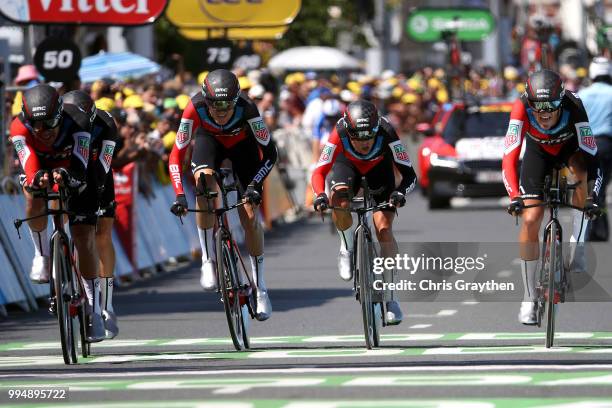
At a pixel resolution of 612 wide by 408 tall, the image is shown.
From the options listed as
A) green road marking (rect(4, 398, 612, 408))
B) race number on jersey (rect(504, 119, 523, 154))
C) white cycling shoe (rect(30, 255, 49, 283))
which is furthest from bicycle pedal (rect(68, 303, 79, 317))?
race number on jersey (rect(504, 119, 523, 154))

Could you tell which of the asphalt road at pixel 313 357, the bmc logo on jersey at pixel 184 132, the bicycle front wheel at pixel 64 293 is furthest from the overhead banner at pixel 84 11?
the bicycle front wheel at pixel 64 293

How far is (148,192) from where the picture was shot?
20.2m

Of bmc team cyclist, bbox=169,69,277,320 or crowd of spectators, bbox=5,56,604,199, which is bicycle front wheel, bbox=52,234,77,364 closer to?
bmc team cyclist, bbox=169,69,277,320

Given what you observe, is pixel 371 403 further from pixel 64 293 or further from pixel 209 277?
pixel 209 277

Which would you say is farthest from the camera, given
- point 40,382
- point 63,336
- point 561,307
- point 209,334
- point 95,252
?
point 561,307

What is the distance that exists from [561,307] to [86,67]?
10479 millimetres

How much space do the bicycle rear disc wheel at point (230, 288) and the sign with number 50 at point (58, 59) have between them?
700 centimetres

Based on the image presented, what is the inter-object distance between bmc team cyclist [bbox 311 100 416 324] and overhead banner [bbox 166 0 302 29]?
55.4 feet

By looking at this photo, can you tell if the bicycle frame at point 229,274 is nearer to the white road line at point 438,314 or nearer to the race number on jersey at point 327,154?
the race number on jersey at point 327,154

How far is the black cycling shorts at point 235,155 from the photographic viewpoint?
13.0 meters

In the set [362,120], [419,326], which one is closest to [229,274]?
[362,120]

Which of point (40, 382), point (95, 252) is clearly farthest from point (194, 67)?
point (40, 382)

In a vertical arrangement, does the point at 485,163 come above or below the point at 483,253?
below

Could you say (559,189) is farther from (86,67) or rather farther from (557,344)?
(86,67)
